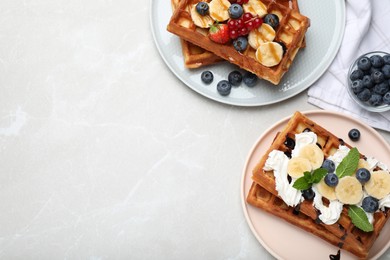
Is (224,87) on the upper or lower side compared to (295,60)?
lower

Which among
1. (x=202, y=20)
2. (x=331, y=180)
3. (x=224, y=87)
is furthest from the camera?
(x=224, y=87)

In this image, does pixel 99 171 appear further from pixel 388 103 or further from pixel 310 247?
pixel 388 103

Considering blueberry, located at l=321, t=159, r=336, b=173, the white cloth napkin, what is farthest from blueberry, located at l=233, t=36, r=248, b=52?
blueberry, located at l=321, t=159, r=336, b=173

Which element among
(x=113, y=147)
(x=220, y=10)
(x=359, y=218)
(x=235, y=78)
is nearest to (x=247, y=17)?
(x=220, y=10)

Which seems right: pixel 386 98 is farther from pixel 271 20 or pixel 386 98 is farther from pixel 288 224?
pixel 288 224

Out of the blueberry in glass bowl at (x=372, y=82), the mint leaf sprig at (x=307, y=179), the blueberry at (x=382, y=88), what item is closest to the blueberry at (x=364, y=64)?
the blueberry in glass bowl at (x=372, y=82)

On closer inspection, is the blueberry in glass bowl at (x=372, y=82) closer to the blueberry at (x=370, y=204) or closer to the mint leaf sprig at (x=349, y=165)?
the mint leaf sprig at (x=349, y=165)
